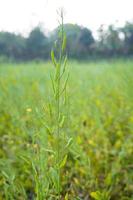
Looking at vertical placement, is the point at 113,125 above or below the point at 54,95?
below

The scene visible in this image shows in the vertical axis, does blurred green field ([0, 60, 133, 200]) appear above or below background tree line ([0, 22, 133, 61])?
below

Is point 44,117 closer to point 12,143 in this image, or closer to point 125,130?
point 12,143

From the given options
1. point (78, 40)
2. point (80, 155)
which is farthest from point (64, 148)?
point (78, 40)

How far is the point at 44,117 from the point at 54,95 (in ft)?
0.20

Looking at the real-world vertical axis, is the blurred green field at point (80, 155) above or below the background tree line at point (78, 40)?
below

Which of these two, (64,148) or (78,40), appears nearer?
(64,148)

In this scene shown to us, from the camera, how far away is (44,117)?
0.76 m

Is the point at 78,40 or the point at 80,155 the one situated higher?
the point at 78,40

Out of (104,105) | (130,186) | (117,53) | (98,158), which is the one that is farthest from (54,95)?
(117,53)

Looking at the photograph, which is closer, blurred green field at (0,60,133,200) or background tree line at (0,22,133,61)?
blurred green field at (0,60,133,200)

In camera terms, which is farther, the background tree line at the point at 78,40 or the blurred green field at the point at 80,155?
the background tree line at the point at 78,40

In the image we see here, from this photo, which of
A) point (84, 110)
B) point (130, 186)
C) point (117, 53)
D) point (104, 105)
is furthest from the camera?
point (117, 53)

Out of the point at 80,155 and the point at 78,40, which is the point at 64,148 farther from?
the point at 78,40

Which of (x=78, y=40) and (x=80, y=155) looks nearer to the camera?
(x=80, y=155)
